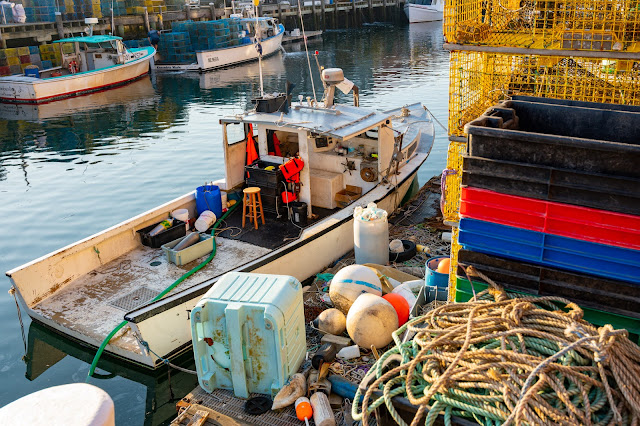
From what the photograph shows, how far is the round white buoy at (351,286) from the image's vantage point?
668 cm

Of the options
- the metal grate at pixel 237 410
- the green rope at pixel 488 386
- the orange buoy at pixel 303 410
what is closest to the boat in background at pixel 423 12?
the metal grate at pixel 237 410

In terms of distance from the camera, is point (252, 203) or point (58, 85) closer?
point (252, 203)

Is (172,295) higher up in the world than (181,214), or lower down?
lower down

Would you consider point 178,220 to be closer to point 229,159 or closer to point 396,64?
point 229,159

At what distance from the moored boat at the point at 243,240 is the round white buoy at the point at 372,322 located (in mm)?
1741

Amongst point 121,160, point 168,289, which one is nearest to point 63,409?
point 168,289

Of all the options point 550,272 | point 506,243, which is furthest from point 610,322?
point 506,243

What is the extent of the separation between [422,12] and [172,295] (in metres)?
50.1

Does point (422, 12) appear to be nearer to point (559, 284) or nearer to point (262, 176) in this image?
point (262, 176)

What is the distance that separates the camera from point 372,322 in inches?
234

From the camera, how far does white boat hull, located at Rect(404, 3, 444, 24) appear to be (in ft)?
169

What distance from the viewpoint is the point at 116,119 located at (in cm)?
2264

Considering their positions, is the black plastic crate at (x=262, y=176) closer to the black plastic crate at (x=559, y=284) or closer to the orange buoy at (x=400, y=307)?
the orange buoy at (x=400, y=307)

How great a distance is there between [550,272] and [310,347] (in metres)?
3.32
